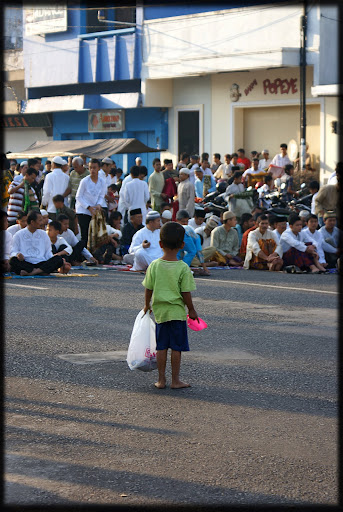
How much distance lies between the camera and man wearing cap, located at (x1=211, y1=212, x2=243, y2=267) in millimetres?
18000

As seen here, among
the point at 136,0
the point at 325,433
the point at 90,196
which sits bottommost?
the point at 325,433

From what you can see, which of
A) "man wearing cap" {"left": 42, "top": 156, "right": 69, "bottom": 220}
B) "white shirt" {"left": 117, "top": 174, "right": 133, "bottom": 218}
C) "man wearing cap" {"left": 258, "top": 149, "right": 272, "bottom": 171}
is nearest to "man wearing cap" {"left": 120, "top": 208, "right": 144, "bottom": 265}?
"white shirt" {"left": 117, "top": 174, "right": 133, "bottom": 218}

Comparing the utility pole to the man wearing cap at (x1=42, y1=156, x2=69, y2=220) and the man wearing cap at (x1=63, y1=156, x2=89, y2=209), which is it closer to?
the man wearing cap at (x1=63, y1=156, x2=89, y2=209)

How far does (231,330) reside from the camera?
1057 centimetres

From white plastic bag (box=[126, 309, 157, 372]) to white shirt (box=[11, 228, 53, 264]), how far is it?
7998mm

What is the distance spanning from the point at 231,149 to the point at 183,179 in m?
10.1

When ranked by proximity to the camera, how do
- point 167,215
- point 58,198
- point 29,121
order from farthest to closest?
point 29,121 < point 167,215 < point 58,198

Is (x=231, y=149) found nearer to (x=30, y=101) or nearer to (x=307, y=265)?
(x=30, y=101)

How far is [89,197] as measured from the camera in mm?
18312

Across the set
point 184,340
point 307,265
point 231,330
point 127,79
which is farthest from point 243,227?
point 127,79

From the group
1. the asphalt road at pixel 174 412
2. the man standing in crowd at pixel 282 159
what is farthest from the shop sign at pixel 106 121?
the asphalt road at pixel 174 412

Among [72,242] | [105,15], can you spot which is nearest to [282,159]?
[72,242]

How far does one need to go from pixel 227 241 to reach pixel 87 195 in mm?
2776

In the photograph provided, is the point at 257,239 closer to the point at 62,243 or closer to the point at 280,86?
the point at 62,243
